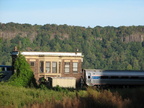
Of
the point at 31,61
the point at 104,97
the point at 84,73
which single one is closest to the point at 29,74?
the point at 31,61

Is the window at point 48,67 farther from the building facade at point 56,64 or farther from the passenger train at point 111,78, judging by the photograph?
the passenger train at point 111,78

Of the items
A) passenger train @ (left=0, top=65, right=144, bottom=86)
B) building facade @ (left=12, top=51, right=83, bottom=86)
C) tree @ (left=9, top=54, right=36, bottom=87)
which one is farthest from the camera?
passenger train @ (left=0, top=65, right=144, bottom=86)

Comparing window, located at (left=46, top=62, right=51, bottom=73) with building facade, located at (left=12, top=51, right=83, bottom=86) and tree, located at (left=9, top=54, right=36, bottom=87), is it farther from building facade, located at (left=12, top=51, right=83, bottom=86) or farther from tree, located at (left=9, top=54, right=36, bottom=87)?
tree, located at (left=9, top=54, right=36, bottom=87)

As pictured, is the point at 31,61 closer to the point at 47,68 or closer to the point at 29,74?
the point at 47,68

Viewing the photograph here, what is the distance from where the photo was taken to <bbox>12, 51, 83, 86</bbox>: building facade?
57.4 m

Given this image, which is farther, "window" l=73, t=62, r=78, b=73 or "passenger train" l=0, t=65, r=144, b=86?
"passenger train" l=0, t=65, r=144, b=86

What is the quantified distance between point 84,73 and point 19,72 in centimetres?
1555

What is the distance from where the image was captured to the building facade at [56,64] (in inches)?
2260

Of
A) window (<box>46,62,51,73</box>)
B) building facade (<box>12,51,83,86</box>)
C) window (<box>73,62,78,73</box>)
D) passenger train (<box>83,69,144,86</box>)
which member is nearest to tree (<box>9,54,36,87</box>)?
building facade (<box>12,51,83,86</box>)

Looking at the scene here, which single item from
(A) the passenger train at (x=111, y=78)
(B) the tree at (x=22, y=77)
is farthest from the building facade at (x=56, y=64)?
(B) the tree at (x=22, y=77)

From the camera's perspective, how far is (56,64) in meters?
58.1

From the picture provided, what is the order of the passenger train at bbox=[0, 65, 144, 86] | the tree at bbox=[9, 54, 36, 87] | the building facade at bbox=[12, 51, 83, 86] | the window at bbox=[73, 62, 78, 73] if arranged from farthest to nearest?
the passenger train at bbox=[0, 65, 144, 86] < the window at bbox=[73, 62, 78, 73] < the building facade at bbox=[12, 51, 83, 86] < the tree at bbox=[9, 54, 36, 87]

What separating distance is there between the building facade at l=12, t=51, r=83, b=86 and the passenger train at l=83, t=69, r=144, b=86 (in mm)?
1786

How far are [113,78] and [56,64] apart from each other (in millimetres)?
7790
